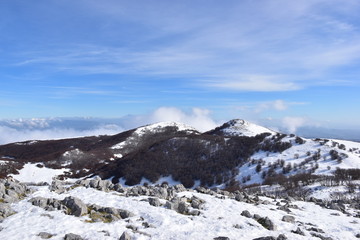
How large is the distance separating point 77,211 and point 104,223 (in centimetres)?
307

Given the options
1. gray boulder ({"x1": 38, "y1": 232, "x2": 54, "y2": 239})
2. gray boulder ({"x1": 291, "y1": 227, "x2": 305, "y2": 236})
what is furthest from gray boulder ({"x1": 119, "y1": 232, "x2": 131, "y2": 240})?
gray boulder ({"x1": 291, "y1": 227, "x2": 305, "y2": 236})

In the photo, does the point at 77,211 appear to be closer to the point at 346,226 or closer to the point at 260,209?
A: the point at 260,209

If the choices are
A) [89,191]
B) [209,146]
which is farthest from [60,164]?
[89,191]

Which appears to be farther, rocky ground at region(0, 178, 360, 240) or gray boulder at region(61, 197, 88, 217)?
gray boulder at region(61, 197, 88, 217)

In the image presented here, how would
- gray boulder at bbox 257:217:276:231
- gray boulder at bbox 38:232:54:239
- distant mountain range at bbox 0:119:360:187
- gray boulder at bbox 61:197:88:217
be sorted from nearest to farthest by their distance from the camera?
gray boulder at bbox 38:232:54:239
gray boulder at bbox 61:197:88:217
gray boulder at bbox 257:217:276:231
distant mountain range at bbox 0:119:360:187

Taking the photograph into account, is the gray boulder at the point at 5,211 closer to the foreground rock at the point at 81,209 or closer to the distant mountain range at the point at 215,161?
the foreground rock at the point at 81,209

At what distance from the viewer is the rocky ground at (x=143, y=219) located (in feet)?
57.3

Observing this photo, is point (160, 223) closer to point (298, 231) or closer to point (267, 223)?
point (267, 223)

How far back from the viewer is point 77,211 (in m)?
20.4

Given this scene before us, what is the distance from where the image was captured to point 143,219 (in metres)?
20.2

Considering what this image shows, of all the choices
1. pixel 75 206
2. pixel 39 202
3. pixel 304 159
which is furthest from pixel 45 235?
pixel 304 159

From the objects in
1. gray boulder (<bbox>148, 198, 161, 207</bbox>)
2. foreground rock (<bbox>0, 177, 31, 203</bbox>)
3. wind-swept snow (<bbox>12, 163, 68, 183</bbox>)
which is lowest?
wind-swept snow (<bbox>12, 163, 68, 183</bbox>)

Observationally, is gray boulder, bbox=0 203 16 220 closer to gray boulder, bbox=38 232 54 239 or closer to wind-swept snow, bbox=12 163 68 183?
gray boulder, bbox=38 232 54 239

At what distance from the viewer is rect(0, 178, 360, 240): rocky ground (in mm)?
17469
